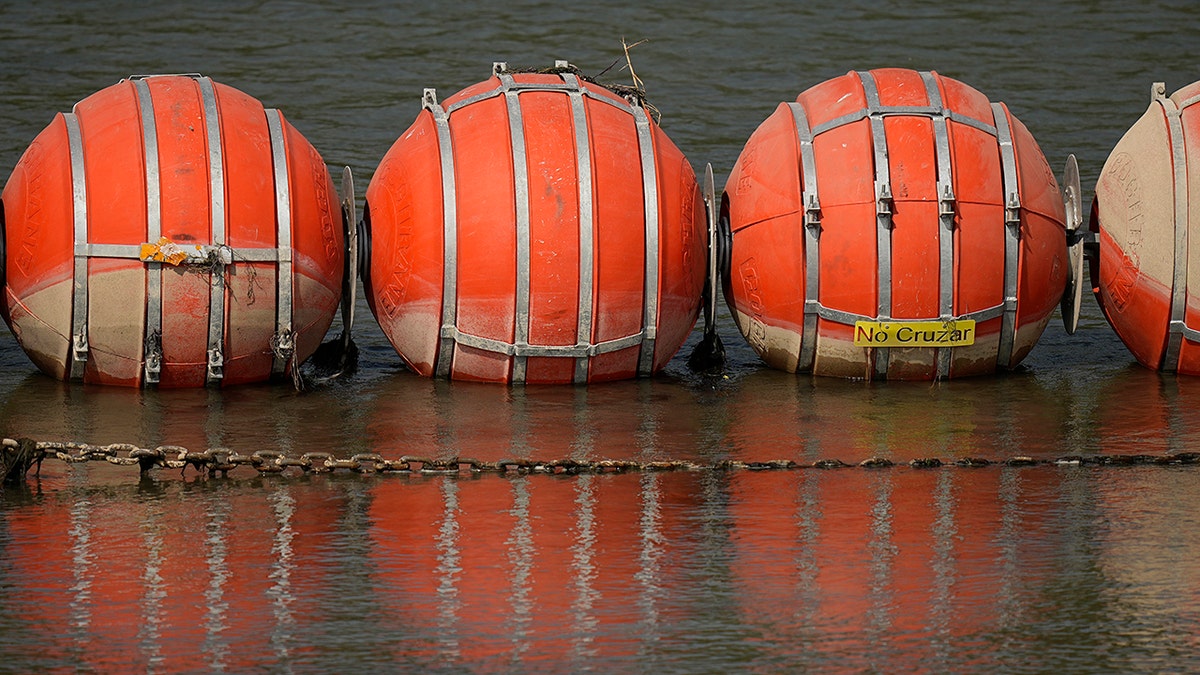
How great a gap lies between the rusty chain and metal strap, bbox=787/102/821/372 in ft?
4.65

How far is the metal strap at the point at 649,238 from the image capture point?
899 cm

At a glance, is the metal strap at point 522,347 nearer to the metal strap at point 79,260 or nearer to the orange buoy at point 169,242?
the orange buoy at point 169,242

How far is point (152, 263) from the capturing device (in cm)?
865

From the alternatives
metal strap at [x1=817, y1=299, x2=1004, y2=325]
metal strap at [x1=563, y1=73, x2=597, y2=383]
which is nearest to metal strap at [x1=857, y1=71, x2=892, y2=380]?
metal strap at [x1=817, y1=299, x2=1004, y2=325]

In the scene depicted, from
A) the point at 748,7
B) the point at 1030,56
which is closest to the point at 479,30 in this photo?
the point at 748,7

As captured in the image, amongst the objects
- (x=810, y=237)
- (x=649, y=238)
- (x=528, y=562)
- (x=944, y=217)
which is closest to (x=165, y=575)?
(x=528, y=562)

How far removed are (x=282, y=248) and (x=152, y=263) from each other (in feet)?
2.07

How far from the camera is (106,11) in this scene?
18875 millimetres

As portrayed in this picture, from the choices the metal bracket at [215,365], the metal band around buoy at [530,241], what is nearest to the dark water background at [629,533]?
the metal bracket at [215,365]

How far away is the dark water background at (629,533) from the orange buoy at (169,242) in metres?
0.28

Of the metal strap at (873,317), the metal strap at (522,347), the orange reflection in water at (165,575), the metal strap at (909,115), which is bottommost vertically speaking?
the orange reflection in water at (165,575)

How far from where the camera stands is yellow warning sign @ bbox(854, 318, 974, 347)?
9.15 m

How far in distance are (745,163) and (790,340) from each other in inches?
39.5

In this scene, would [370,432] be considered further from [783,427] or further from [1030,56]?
[1030,56]
